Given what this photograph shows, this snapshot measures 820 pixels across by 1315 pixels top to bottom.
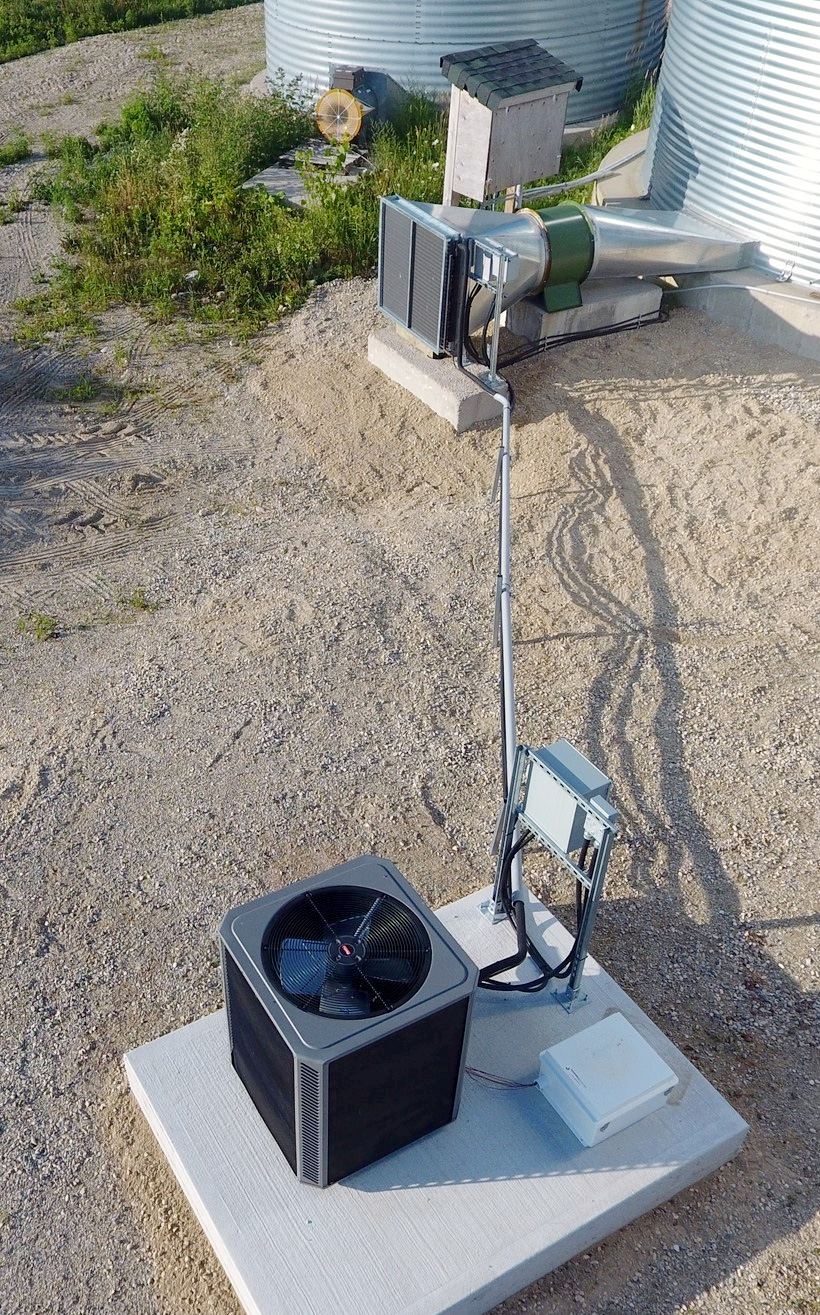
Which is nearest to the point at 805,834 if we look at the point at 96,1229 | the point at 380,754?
the point at 380,754

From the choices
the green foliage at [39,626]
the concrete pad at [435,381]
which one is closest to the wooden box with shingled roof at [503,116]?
the concrete pad at [435,381]

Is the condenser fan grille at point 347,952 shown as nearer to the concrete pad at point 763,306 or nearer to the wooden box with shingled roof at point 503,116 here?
the wooden box with shingled roof at point 503,116

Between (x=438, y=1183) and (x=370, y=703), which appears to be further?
(x=370, y=703)

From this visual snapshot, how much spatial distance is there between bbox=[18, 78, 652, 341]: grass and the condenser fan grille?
745 cm

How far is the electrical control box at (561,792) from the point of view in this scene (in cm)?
405

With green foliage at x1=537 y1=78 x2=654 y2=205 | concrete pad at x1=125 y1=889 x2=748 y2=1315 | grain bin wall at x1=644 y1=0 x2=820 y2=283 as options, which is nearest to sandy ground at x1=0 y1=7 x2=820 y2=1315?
concrete pad at x1=125 y1=889 x2=748 y2=1315

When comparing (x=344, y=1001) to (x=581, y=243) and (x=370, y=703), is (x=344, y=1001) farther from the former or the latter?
(x=581, y=243)

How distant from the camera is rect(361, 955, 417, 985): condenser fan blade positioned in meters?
3.72

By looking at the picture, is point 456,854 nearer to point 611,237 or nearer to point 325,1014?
point 325,1014

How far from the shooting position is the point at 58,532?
26.1 ft

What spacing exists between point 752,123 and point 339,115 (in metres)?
5.27

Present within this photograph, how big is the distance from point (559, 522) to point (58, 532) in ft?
11.7

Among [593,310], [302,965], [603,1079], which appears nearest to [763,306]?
[593,310]

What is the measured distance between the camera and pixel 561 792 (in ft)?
13.5
